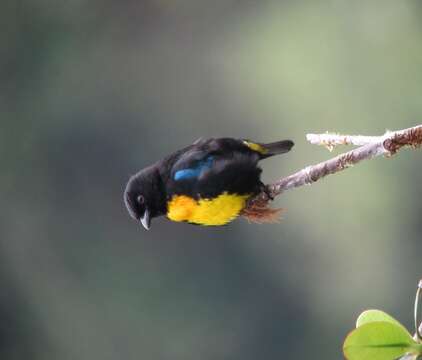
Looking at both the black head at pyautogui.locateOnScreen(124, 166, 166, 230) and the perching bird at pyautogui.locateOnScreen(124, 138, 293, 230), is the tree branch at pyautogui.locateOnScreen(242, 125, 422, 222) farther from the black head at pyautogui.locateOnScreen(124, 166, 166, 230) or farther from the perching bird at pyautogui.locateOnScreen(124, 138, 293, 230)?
the black head at pyautogui.locateOnScreen(124, 166, 166, 230)

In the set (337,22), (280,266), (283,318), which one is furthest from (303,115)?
(283,318)

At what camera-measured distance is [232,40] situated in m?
6.23

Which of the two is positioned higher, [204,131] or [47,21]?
[47,21]

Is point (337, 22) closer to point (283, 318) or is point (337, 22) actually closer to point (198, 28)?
point (198, 28)

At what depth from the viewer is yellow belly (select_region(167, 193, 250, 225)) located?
5.78 feet

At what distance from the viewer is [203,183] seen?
1.85m

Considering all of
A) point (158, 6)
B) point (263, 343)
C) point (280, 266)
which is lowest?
point (263, 343)

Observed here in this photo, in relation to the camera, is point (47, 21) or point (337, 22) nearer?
point (337, 22)

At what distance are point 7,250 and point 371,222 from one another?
9.46 feet

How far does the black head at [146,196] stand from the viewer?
1.98 meters

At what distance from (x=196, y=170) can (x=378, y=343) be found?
3.47 ft

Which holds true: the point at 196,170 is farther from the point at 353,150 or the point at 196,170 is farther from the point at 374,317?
the point at 374,317

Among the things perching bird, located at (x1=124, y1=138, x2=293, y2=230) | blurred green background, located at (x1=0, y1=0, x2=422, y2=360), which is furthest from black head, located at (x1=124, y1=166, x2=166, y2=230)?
blurred green background, located at (x1=0, y1=0, x2=422, y2=360)

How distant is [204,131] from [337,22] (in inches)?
51.8
